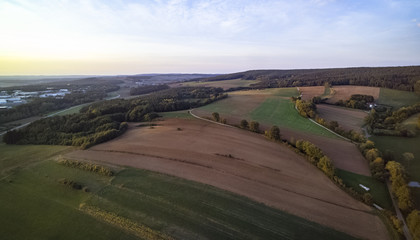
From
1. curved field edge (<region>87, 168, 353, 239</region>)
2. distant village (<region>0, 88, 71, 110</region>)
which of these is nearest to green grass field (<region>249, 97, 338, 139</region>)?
curved field edge (<region>87, 168, 353, 239</region>)

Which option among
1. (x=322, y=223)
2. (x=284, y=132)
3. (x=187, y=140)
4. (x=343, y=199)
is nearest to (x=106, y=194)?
(x=187, y=140)

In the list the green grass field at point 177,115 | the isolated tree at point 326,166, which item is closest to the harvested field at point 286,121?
the green grass field at point 177,115

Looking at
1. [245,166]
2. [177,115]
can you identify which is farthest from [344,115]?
[177,115]

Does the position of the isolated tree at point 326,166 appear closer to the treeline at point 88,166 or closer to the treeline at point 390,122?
the treeline at point 390,122

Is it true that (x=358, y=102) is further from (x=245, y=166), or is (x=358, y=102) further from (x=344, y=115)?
(x=245, y=166)

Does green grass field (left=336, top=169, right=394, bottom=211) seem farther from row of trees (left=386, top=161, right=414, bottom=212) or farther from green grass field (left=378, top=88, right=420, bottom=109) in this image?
green grass field (left=378, top=88, right=420, bottom=109)
